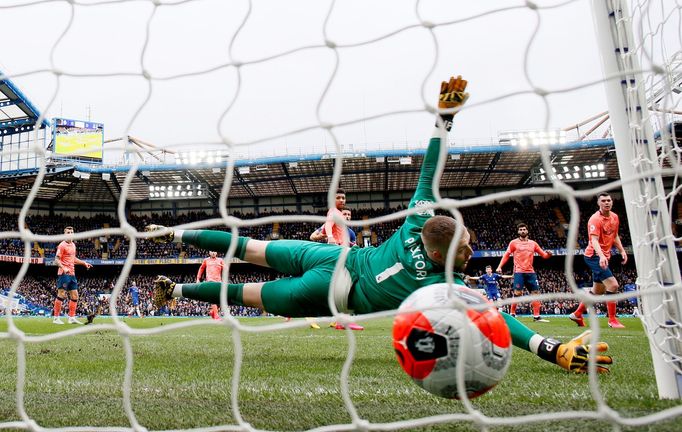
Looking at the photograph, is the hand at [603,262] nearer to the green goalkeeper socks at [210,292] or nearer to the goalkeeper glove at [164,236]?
the green goalkeeper socks at [210,292]

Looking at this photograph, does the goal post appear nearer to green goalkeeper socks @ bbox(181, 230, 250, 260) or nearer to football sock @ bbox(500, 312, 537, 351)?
football sock @ bbox(500, 312, 537, 351)

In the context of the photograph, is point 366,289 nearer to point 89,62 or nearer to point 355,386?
point 355,386

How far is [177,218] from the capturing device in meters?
34.4

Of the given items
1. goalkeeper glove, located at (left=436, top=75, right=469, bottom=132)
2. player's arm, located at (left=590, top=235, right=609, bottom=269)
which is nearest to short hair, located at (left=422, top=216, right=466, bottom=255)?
goalkeeper glove, located at (left=436, top=75, right=469, bottom=132)

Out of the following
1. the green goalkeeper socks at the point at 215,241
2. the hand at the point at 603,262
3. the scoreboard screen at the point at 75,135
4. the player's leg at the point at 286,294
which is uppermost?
the scoreboard screen at the point at 75,135

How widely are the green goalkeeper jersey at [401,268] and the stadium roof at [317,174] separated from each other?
73.6ft

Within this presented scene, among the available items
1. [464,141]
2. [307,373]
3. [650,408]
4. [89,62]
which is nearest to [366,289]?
[307,373]

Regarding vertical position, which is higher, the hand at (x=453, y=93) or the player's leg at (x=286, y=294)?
the hand at (x=453, y=93)

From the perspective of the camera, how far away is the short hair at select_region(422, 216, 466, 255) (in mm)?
2922

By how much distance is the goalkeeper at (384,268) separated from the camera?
2.95 m

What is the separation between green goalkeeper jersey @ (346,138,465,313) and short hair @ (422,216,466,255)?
17 centimetres

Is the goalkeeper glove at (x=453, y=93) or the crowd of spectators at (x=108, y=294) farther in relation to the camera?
the crowd of spectators at (x=108, y=294)

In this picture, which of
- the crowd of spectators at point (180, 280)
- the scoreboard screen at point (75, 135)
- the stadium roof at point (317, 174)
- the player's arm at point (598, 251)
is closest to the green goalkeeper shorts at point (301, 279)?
the player's arm at point (598, 251)

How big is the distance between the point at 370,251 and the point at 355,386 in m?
0.86
